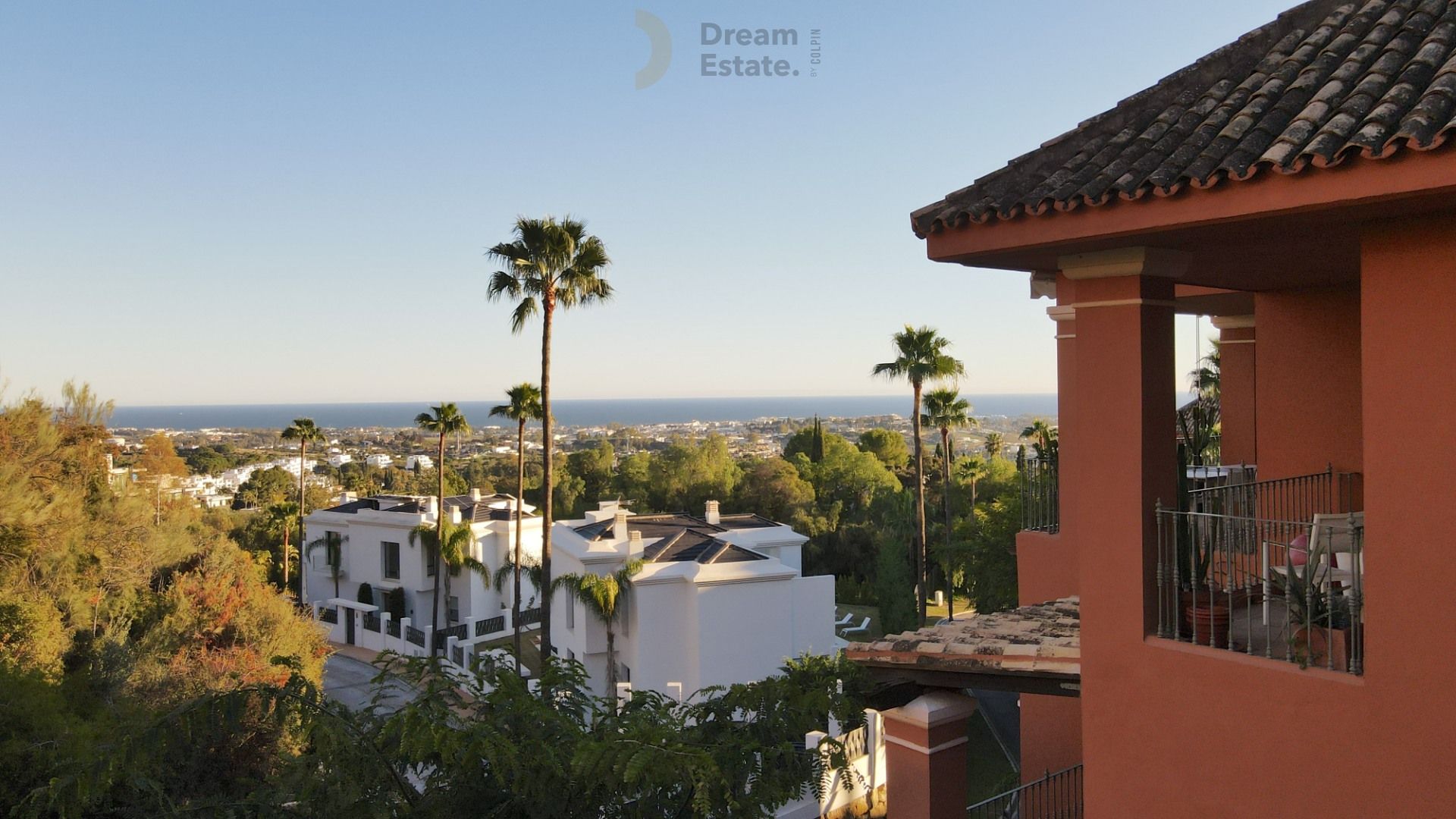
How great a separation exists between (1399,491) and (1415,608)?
489 millimetres

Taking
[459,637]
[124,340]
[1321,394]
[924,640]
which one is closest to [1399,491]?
[924,640]

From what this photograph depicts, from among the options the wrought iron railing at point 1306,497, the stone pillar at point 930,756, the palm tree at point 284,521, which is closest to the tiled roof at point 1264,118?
the stone pillar at point 930,756

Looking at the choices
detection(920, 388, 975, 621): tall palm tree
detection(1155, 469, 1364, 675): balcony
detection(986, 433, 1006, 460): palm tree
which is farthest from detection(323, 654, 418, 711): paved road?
detection(986, 433, 1006, 460): palm tree

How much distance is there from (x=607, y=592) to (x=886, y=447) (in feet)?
155

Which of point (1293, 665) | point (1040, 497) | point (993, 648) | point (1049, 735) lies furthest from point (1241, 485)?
point (1049, 735)

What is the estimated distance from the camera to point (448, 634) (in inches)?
1133

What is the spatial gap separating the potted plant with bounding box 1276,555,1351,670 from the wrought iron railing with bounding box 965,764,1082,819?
13.8 ft

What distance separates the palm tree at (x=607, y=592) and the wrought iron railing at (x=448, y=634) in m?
8.89

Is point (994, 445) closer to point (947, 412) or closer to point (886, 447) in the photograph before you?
point (886, 447)

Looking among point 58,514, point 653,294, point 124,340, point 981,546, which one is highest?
point 653,294

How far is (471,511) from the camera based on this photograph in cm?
3588

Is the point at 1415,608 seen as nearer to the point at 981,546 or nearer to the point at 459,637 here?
the point at 981,546

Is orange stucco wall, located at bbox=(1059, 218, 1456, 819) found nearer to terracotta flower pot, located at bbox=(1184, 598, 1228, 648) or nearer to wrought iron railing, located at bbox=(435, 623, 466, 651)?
terracotta flower pot, located at bbox=(1184, 598, 1228, 648)

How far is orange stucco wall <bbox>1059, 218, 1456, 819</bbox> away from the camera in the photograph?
3.90 meters
